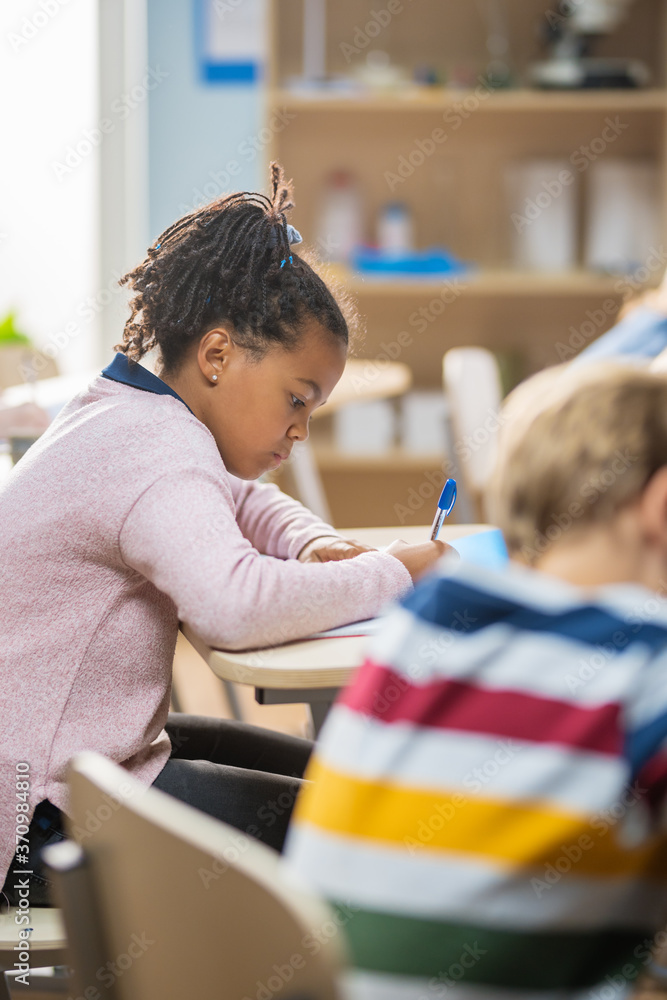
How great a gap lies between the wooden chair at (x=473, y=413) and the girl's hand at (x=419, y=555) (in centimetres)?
126

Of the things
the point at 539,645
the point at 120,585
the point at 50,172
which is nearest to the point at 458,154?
the point at 50,172

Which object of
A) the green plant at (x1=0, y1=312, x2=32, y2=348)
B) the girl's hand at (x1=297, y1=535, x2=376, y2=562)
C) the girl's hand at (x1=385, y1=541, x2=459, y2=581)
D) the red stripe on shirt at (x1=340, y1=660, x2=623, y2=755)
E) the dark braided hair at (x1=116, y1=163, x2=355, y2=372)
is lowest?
the green plant at (x1=0, y1=312, x2=32, y2=348)

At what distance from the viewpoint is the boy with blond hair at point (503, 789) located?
0.55m

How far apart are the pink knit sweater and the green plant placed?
1.75 meters

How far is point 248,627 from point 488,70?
A: 9.42 feet

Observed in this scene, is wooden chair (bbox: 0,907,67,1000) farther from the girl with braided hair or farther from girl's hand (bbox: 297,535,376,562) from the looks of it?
girl's hand (bbox: 297,535,376,562)

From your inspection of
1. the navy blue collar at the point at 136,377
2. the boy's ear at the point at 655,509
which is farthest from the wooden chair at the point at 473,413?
the boy's ear at the point at 655,509

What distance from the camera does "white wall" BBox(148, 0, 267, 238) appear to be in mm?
3672

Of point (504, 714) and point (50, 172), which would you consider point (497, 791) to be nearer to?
point (504, 714)

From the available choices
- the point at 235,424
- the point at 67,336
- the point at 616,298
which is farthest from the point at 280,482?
the point at 235,424

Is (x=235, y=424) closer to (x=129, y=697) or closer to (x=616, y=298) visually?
(x=129, y=697)

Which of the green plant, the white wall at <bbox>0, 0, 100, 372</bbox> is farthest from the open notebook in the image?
the white wall at <bbox>0, 0, 100, 372</bbox>

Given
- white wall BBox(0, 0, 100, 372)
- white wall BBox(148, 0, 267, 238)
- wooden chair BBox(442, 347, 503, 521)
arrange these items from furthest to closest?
white wall BBox(148, 0, 267, 238), white wall BBox(0, 0, 100, 372), wooden chair BBox(442, 347, 503, 521)

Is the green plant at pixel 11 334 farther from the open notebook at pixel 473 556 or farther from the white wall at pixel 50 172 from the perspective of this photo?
the open notebook at pixel 473 556
